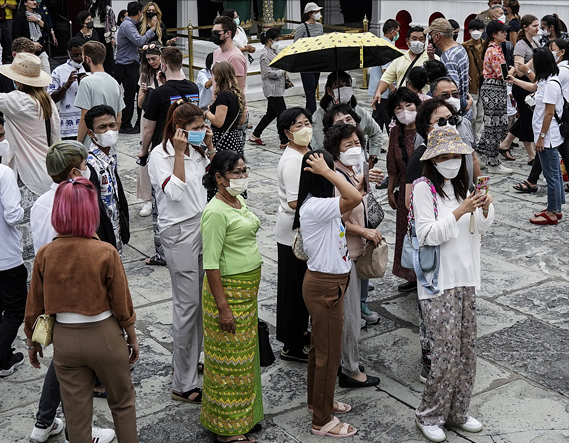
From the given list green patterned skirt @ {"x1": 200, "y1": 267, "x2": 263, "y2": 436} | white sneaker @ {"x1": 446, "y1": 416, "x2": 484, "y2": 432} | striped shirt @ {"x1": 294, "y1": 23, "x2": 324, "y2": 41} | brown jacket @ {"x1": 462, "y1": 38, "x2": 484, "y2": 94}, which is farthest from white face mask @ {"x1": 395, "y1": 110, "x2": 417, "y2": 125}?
striped shirt @ {"x1": 294, "y1": 23, "x2": 324, "y2": 41}

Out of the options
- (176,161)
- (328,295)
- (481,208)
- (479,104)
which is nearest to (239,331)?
(328,295)

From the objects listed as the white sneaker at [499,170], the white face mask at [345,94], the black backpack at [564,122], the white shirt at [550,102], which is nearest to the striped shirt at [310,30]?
the white sneaker at [499,170]

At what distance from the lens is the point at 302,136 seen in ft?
17.8

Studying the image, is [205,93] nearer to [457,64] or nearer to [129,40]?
[457,64]

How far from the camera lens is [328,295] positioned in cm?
456

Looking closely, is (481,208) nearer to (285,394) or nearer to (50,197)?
(285,394)

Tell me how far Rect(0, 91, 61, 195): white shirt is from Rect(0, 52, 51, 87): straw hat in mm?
129

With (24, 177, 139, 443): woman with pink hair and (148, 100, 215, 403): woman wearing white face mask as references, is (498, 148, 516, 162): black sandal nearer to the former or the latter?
(148, 100, 215, 403): woman wearing white face mask

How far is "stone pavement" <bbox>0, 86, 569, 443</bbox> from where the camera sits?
4.91 meters

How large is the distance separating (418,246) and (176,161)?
1.69 m

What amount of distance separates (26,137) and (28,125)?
0.37ft

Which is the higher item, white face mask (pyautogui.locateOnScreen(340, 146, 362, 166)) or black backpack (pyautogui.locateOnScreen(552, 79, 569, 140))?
white face mask (pyautogui.locateOnScreen(340, 146, 362, 166))

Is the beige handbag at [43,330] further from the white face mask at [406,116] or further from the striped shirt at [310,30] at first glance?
the striped shirt at [310,30]

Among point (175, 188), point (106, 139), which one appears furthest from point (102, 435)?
point (106, 139)
